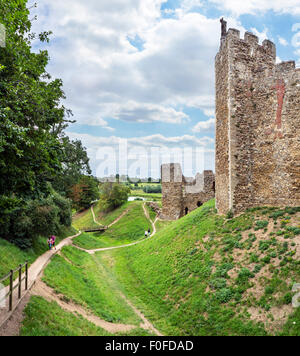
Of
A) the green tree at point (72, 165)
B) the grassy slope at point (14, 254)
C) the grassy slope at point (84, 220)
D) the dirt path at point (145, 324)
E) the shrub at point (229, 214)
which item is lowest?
the grassy slope at point (84, 220)

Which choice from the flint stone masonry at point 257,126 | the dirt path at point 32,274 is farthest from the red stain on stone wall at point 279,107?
the dirt path at point 32,274

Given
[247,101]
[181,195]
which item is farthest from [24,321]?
[181,195]

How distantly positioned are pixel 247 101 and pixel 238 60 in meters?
2.44

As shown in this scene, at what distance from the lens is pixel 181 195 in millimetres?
30141

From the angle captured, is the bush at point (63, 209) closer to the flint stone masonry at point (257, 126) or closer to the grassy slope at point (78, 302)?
the grassy slope at point (78, 302)

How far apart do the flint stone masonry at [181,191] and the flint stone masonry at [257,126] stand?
15592 mm

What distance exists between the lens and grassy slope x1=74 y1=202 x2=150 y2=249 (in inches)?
1063

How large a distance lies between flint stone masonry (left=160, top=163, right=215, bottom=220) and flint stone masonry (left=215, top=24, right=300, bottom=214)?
51.2 feet

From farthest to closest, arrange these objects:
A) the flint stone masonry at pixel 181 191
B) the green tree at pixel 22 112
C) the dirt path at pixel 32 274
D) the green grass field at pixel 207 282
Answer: the flint stone masonry at pixel 181 191 < the green grass field at pixel 207 282 < the dirt path at pixel 32 274 < the green tree at pixel 22 112

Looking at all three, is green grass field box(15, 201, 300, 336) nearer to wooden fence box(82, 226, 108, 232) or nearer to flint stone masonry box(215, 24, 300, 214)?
flint stone masonry box(215, 24, 300, 214)

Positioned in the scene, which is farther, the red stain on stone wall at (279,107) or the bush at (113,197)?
the bush at (113,197)

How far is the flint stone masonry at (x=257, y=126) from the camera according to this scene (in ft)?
39.1

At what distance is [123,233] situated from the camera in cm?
3238
